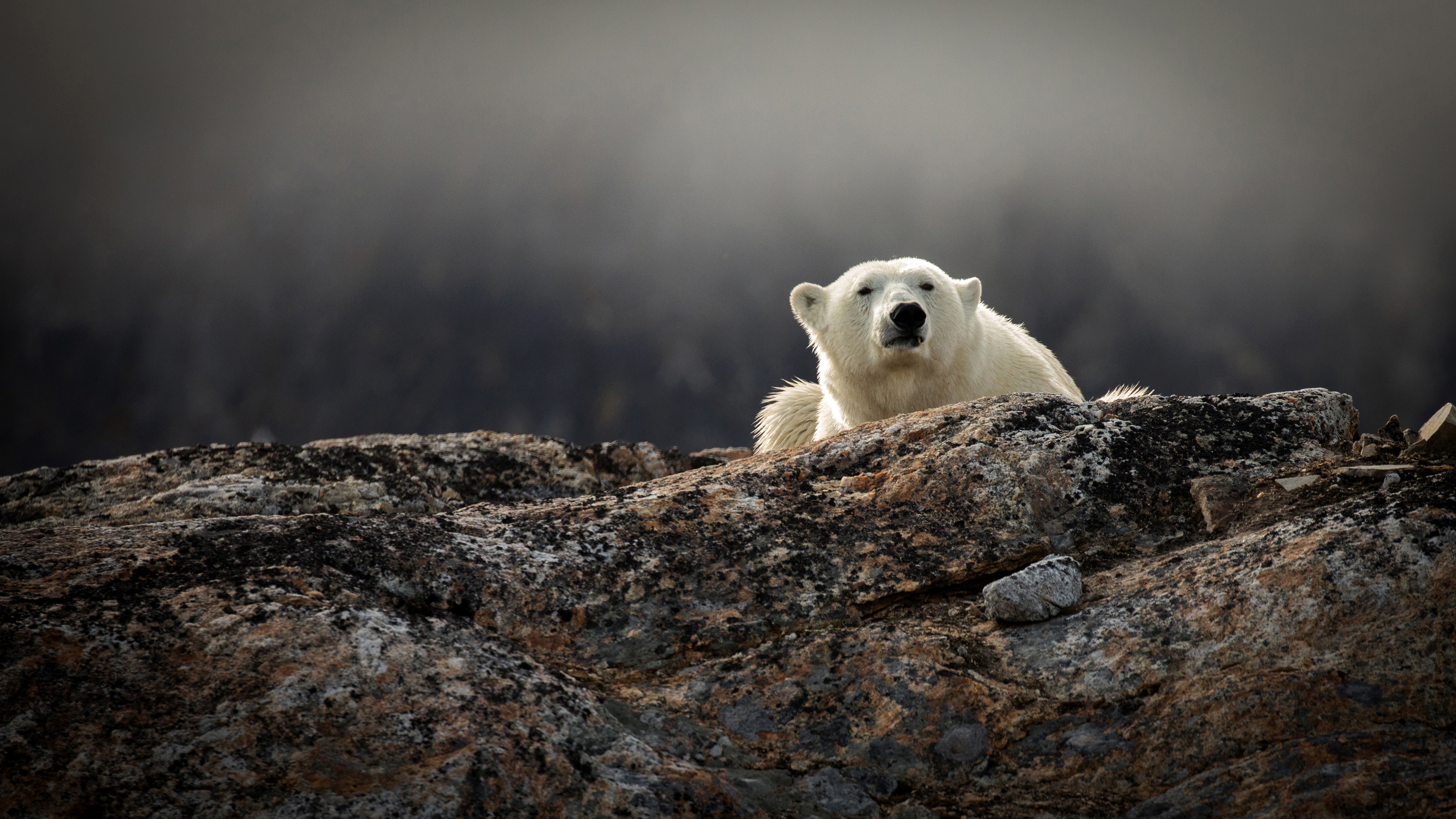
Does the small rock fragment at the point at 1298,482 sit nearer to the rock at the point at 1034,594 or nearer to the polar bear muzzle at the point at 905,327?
the rock at the point at 1034,594

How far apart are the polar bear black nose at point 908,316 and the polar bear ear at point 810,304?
1.06m

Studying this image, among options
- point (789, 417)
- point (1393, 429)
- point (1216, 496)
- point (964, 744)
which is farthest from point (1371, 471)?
point (789, 417)

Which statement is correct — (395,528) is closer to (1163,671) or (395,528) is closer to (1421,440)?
(1163,671)

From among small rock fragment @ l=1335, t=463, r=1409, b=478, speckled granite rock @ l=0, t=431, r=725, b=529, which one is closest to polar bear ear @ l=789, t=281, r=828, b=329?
speckled granite rock @ l=0, t=431, r=725, b=529

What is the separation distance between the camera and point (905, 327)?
219 inches

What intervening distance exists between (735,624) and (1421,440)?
98.4 inches

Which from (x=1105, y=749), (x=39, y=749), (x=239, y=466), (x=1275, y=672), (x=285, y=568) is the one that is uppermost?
(x=239, y=466)

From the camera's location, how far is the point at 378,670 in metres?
1.94

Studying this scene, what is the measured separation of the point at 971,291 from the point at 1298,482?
381cm

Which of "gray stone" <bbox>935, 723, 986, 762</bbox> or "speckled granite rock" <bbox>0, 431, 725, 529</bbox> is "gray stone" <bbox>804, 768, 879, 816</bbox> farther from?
"speckled granite rock" <bbox>0, 431, 725, 529</bbox>

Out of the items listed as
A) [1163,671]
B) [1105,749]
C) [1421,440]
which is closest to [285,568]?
Answer: [1105,749]

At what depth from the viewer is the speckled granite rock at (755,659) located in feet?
5.66

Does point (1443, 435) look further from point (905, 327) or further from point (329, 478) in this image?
point (329, 478)

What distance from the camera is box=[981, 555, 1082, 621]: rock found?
7.79ft
